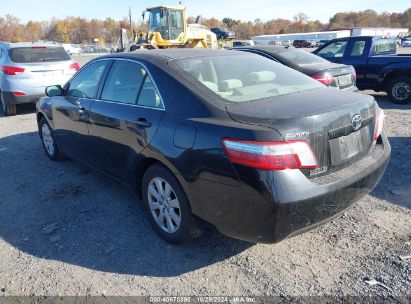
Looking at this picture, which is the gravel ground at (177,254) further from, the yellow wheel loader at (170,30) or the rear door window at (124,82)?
the yellow wheel loader at (170,30)

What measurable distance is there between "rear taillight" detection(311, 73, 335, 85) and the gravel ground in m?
3.15

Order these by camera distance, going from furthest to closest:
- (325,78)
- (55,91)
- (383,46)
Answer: (383,46), (325,78), (55,91)

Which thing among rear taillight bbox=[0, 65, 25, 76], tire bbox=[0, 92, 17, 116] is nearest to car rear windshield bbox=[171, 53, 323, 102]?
rear taillight bbox=[0, 65, 25, 76]

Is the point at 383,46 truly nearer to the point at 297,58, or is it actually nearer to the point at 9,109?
the point at 297,58

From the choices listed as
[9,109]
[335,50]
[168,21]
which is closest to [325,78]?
[335,50]

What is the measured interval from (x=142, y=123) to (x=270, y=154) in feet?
4.34

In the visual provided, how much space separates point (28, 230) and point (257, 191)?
244 cm

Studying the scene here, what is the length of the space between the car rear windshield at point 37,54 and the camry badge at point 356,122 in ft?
26.4

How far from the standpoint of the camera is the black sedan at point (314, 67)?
710cm

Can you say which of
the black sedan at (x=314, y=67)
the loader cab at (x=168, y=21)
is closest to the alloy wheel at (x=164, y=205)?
the black sedan at (x=314, y=67)

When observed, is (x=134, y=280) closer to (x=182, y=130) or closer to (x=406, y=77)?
(x=182, y=130)

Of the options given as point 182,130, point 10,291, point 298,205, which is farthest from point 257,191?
point 10,291

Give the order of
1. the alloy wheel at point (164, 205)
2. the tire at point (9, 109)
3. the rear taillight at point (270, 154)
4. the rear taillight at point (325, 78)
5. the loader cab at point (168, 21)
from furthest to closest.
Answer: the loader cab at point (168, 21)
the tire at point (9, 109)
the rear taillight at point (325, 78)
the alloy wheel at point (164, 205)
the rear taillight at point (270, 154)

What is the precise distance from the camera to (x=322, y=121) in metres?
2.53
